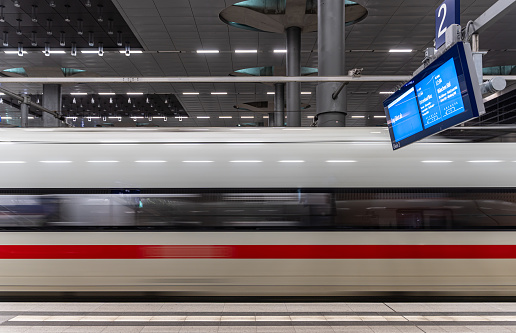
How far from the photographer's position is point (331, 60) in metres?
8.20

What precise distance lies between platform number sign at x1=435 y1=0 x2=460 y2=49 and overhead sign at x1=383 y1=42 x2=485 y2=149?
44cm

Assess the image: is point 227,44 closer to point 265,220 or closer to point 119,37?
→ point 119,37

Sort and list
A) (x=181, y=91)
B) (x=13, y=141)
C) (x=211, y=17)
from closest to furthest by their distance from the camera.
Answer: (x=13, y=141) → (x=211, y=17) → (x=181, y=91)

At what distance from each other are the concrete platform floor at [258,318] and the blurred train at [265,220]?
985 millimetres

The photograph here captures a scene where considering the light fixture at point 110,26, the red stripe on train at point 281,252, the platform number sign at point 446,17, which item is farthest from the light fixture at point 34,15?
the platform number sign at point 446,17

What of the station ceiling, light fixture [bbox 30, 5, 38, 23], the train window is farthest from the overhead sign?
light fixture [bbox 30, 5, 38, 23]

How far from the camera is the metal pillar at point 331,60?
26.1 ft

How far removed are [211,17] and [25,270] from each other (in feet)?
35.9

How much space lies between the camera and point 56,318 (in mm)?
6082

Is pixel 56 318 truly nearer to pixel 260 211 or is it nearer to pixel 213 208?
pixel 213 208

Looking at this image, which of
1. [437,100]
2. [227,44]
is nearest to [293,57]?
[227,44]

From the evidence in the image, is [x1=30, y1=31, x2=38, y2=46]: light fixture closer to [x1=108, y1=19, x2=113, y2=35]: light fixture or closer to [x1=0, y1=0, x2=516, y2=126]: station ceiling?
[x1=0, y1=0, x2=516, y2=126]: station ceiling

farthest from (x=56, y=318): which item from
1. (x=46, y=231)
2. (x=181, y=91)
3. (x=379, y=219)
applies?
(x=181, y=91)

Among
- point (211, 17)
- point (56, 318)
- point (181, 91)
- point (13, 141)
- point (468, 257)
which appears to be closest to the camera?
point (468, 257)
